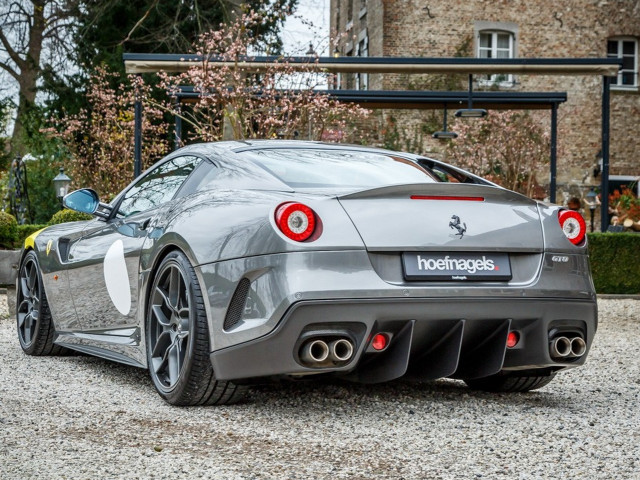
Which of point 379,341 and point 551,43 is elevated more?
point 551,43

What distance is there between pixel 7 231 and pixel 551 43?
66.6 feet

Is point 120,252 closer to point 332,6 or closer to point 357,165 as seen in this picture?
point 357,165

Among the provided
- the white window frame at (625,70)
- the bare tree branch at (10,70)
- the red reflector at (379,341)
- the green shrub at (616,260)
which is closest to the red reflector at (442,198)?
the red reflector at (379,341)

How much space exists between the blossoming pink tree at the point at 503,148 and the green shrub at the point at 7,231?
1359 centimetres

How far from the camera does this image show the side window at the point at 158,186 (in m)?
5.42

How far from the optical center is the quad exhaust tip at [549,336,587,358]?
15.3 feet

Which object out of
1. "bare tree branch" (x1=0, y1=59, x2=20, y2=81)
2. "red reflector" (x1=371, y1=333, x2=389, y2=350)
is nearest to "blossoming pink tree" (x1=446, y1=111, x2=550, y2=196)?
"bare tree branch" (x1=0, y1=59, x2=20, y2=81)

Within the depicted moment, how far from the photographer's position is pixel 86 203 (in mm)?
5930

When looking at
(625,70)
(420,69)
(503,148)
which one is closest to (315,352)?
(420,69)

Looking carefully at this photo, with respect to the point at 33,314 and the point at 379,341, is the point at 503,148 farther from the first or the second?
the point at 379,341

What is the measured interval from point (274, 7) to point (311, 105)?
606 centimetres

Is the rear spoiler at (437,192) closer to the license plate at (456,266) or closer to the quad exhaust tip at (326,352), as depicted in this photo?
the license plate at (456,266)

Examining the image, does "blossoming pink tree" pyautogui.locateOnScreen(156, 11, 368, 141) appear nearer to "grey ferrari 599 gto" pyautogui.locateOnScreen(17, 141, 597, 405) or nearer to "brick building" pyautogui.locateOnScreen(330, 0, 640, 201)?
"grey ferrari 599 gto" pyautogui.locateOnScreen(17, 141, 597, 405)

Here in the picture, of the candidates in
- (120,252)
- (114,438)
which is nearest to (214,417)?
(114,438)
